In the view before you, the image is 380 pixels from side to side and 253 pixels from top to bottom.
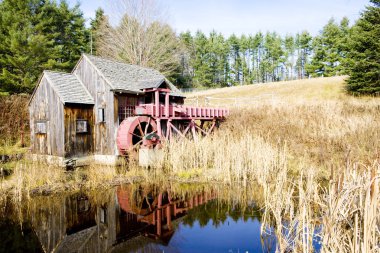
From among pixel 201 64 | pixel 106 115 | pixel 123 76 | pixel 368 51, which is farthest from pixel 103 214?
pixel 201 64

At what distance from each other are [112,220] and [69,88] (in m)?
9.73

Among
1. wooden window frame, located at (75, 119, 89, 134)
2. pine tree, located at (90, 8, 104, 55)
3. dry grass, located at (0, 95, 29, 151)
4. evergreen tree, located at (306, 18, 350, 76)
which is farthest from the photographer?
evergreen tree, located at (306, 18, 350, 76)

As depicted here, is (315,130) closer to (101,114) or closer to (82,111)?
(101,114)

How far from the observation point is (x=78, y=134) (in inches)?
586

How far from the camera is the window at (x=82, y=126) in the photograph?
14.9 meters

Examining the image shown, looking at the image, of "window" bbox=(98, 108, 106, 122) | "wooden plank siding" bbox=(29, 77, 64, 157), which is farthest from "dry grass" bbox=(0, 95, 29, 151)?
"window" bbox=(98, 108, 106, 122)

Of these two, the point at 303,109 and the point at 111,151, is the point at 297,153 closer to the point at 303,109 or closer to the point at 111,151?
the point at 303,109

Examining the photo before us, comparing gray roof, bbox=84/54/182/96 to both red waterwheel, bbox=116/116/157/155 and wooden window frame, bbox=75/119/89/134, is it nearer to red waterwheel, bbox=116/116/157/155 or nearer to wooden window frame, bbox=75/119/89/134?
red waterwheel, bbox=116/116/157/155

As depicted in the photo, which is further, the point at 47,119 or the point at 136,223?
the point at 47,119

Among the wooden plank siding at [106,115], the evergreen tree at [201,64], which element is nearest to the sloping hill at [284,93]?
the evergreen tree at [201,64]

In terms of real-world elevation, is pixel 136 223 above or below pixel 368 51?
below

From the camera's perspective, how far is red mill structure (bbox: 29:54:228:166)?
1447 cm

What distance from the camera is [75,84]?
15.9 m

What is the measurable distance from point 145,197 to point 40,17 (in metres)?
24.0
